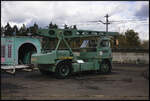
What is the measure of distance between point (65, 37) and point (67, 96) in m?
5.56

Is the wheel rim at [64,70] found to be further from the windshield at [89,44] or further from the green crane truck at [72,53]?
the windshield at [89,44]

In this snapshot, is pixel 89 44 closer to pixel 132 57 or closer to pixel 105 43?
pixel 105 43

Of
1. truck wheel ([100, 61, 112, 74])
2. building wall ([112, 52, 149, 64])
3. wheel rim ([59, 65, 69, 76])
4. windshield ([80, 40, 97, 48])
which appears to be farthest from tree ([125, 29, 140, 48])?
wheel rim ([59, 65, 69, 76])

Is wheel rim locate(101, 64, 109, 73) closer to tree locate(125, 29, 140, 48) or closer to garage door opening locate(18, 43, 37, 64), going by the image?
garage door opening locate(18, 43, 37, 64)

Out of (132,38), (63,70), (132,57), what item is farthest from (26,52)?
(132,38)

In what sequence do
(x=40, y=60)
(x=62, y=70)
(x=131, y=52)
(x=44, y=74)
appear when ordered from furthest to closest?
(x=131, y=52)
(x=44, y=74)
(x=62, y=70)
(x=40, y=60)

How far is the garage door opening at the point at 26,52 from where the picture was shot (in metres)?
18.0

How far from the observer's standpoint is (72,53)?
39.0 feet

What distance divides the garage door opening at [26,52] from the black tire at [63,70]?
24.0 feet

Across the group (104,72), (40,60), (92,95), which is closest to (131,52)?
(104,72)

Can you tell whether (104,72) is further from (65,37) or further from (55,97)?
(55,97)

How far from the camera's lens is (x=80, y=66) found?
1203cm

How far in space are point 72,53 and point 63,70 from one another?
128 cm

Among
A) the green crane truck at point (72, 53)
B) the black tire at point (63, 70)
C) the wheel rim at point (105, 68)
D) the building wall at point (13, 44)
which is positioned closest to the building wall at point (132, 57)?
the green crane truck at point (72, 53)
